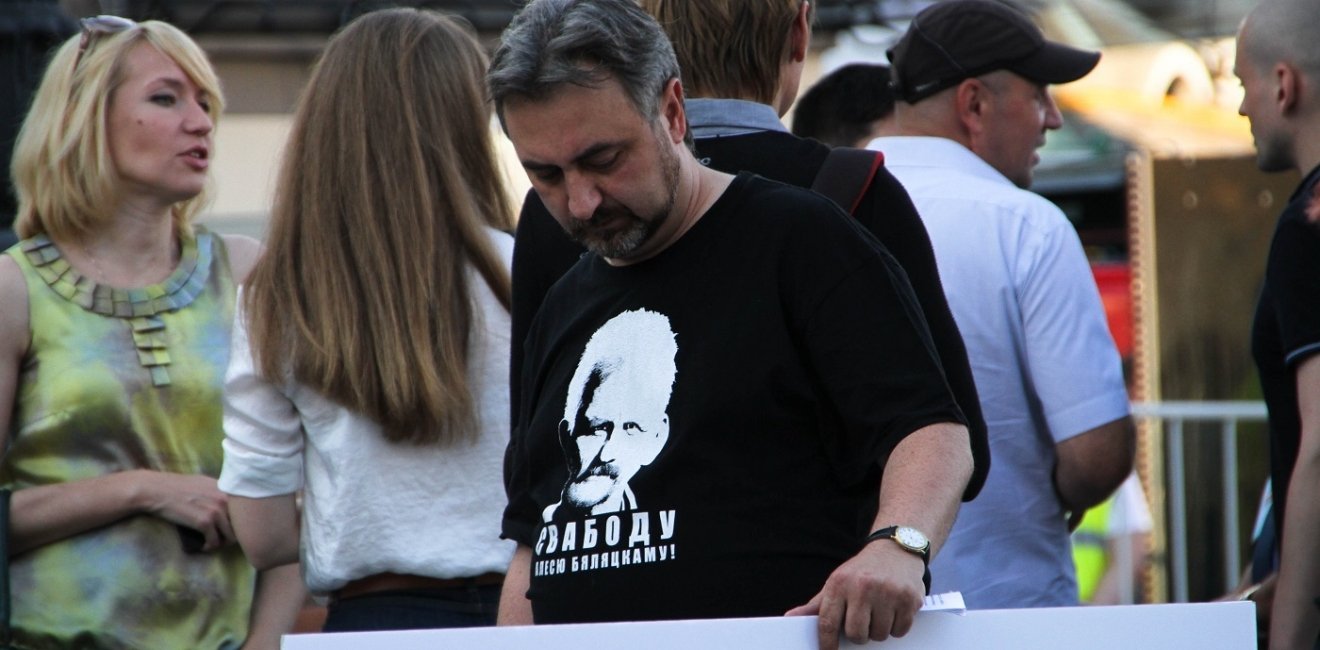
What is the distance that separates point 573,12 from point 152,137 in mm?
1551

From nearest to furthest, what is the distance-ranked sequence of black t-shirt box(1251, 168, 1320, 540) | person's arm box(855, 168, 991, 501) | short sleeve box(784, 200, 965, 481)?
short sleeve box(784, 200, 965, 481)
person's arm box(855, 168, 991, 501)
black t-shirt box(1251, 168, 1320, 540)

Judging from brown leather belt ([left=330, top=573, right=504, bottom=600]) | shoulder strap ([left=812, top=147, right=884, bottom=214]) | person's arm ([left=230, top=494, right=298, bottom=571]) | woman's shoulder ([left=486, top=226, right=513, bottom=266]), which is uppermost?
shoulder strap ([left=812, top=147, right=884, bottom=214])

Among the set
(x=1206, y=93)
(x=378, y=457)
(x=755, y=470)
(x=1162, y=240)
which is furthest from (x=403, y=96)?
(x=1206, y=93)

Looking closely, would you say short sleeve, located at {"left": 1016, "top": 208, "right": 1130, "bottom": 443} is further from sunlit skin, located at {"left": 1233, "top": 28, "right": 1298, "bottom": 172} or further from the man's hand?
the man's hand

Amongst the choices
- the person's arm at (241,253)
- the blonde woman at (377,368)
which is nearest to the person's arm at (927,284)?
the blonde woman at (377,368)

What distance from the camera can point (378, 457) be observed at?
2.74m

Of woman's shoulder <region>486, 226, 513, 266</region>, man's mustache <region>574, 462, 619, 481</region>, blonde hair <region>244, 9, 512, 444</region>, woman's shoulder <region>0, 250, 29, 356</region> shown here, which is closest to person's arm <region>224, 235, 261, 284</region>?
woman's shoulder <region>0, 250, 29, 356</region>

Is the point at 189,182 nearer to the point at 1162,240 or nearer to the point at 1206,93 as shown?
the point at 1162,240

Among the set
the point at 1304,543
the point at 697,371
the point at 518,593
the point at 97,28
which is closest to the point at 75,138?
the point at 97,28

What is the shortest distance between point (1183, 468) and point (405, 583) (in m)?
5.68

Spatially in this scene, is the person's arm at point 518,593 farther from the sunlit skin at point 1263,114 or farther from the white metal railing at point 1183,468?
the white metal railing at point 1183,468

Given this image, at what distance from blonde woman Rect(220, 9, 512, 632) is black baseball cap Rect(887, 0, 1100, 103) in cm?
111

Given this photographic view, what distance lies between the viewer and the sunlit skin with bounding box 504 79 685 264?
1.99 m

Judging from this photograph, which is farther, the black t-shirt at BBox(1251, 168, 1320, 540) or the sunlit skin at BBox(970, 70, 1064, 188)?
the sunlit skin at BBox(970, 70, 1064, 188)
